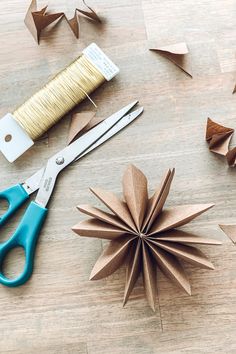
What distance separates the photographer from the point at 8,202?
30.0 inches

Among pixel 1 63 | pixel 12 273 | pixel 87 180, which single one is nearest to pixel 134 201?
pixel 87 180

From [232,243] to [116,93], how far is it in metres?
0.29

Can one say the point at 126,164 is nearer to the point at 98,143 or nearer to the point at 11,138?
the point at 98,143

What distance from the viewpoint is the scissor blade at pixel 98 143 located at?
751 mm

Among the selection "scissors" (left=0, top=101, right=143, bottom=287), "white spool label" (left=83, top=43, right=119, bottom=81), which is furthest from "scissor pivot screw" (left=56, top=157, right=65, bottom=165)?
"white spool label" (left=83, top=43, right=119, bottom=81)

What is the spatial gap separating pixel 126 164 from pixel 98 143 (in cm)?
5

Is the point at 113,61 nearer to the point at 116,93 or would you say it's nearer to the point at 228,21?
the point at 116,93

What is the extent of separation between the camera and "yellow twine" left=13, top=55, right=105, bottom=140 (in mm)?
761

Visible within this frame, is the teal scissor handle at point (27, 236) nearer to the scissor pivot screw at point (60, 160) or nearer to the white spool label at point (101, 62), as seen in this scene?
the scissor pivot screw at point (60, 160)

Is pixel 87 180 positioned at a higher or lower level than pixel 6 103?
lower

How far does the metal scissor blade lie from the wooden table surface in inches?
0.7

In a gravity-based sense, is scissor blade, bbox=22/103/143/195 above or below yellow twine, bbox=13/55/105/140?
below

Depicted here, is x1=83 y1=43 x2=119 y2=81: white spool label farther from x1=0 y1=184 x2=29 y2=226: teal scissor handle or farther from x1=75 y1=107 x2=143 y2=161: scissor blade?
x1=0 y1=184 x2=29 y2=226: teal scissor handle

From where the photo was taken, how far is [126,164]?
77cm
